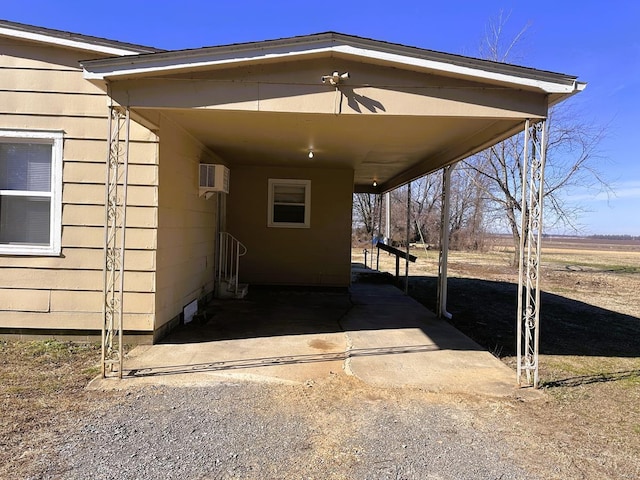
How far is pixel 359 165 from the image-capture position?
845cm

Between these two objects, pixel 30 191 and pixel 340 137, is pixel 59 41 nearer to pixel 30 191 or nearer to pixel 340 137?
pixel 30 191

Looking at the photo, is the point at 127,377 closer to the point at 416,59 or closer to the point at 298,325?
the point at 298,325

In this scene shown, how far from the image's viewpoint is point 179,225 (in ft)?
18.4

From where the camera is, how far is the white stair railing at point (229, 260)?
7.98m

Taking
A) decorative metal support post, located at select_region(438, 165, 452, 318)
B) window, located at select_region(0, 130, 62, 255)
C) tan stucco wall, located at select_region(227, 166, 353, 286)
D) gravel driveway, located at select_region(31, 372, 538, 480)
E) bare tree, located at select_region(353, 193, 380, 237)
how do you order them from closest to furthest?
gravel driveway, located at select_region(31, 372, 538, 480) < window, located at select_region(0, 130, 62, 255) < decorative metal support post, located at select_region(438, 165, 452, 318) < tan stucco wall, located at select_region(227, 166, 353, 286) < bare tree, located at select_region(353, 193, 380, 237)

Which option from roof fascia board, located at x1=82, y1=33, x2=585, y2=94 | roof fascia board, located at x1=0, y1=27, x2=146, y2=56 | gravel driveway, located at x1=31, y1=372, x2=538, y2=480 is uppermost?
roof fascia board, located at x1=0, y1=27, x2=146, y2=56

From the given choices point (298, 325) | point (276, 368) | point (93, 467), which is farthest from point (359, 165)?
point (93, 467)

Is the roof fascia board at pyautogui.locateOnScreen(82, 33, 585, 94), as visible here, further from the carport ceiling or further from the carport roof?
the carport ceiling

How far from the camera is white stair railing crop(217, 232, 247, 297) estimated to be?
7.98 metres

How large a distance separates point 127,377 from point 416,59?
3.81 m

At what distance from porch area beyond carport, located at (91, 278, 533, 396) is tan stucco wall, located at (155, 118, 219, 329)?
0.47 m

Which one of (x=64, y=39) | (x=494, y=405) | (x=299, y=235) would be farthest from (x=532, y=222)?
(x=299, y=235)

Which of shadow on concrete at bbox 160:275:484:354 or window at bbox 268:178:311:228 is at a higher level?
window at bbox 268:178:311:228

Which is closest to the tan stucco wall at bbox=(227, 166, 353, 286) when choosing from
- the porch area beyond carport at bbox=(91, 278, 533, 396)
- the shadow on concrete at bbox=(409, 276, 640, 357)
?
the porch area beyond carport at bbox=(91, 278, 533, 396)
